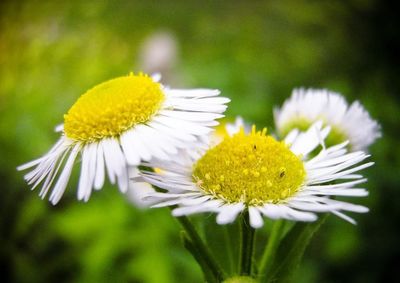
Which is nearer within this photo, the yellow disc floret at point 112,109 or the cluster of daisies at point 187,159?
the cluster of daisies at point 187,159

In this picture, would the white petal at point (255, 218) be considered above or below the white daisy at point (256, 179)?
below

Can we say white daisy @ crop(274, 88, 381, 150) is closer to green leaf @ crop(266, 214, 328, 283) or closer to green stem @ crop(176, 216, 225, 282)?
green leaf @ crop(266, 214, 328, 283)

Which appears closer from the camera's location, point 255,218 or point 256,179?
point 255,218

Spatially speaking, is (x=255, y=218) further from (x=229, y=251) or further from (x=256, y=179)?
(x=229, y=251)

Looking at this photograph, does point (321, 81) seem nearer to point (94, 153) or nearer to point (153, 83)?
point (153, 83)

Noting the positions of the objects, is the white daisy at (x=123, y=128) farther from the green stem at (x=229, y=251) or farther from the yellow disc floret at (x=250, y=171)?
the green stem at (x=229, y=251)

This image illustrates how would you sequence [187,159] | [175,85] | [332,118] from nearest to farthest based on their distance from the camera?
[187,159], [332,118], [175,85]

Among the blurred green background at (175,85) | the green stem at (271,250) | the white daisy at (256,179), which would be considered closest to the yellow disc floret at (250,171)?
the white daisy at (256,179)

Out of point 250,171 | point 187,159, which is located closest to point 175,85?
point 187,159
